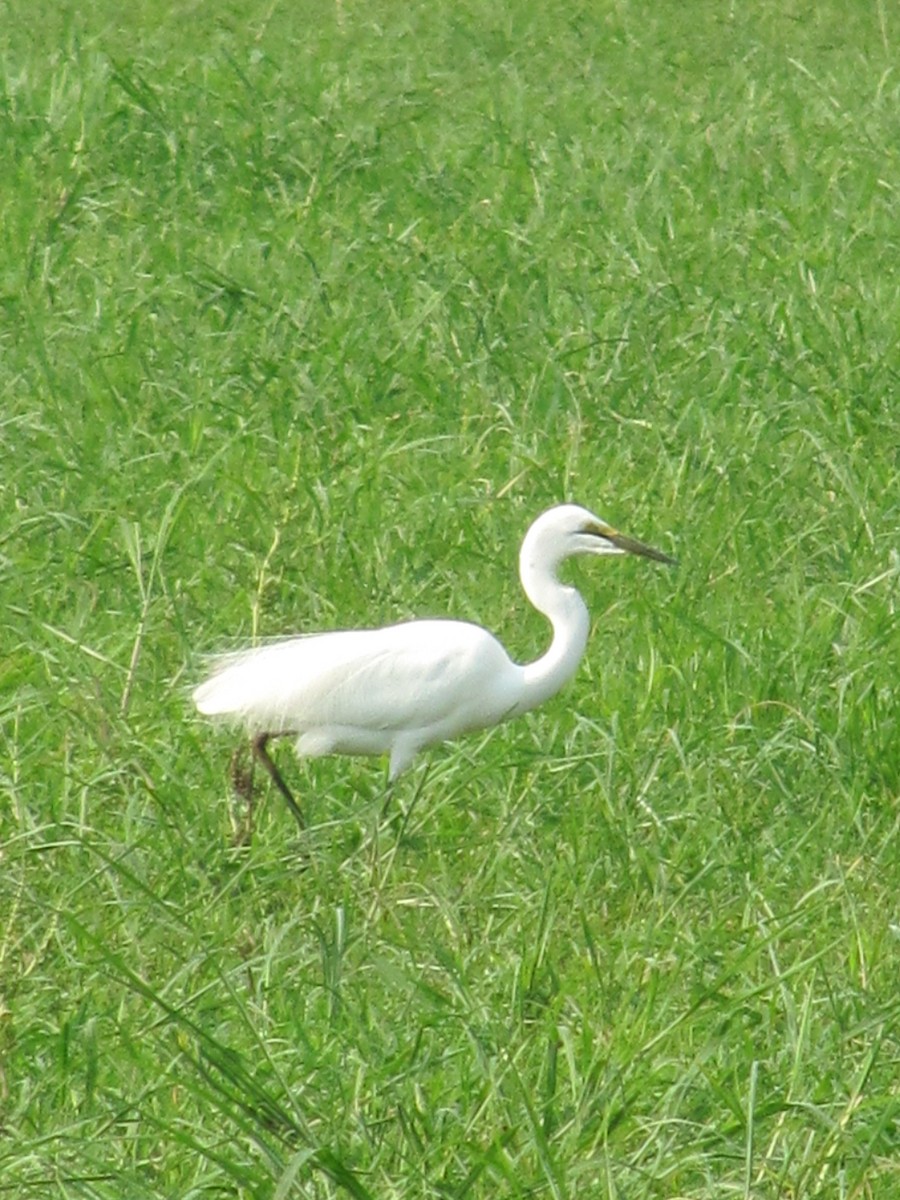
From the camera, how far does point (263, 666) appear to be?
16.2 ft

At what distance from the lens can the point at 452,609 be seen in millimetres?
5762

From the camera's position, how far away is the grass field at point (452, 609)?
10.7 ft

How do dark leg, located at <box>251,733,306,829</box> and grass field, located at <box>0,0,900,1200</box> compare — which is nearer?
grass field, located at <box>0,0,900,1200</box>

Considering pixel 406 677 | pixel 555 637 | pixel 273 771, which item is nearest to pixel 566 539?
pixel 555 637

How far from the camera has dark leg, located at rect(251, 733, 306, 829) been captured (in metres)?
4.61

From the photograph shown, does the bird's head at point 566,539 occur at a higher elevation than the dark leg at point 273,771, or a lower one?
higher

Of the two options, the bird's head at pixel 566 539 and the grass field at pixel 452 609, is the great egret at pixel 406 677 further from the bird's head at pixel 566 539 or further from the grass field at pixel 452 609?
the grass field at pixel 452 609

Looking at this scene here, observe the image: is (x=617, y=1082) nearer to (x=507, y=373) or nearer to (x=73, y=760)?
(x=73, y=760)

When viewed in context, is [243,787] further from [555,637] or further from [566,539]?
[566,539]

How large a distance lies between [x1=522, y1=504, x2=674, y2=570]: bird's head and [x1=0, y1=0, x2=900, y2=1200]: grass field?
0.28 meters

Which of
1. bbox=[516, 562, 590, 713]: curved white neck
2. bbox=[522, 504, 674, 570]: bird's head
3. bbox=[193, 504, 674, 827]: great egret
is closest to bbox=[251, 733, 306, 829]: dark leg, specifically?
bbox=[193, 504, 674, 827]: great egret

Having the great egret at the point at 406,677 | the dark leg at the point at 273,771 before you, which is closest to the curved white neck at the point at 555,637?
the great egret at the point at 406,677

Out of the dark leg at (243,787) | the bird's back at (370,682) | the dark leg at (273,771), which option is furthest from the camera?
the bird's back at (370,682)

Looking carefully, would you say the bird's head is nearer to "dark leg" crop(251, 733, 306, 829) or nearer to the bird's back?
the bird's back
